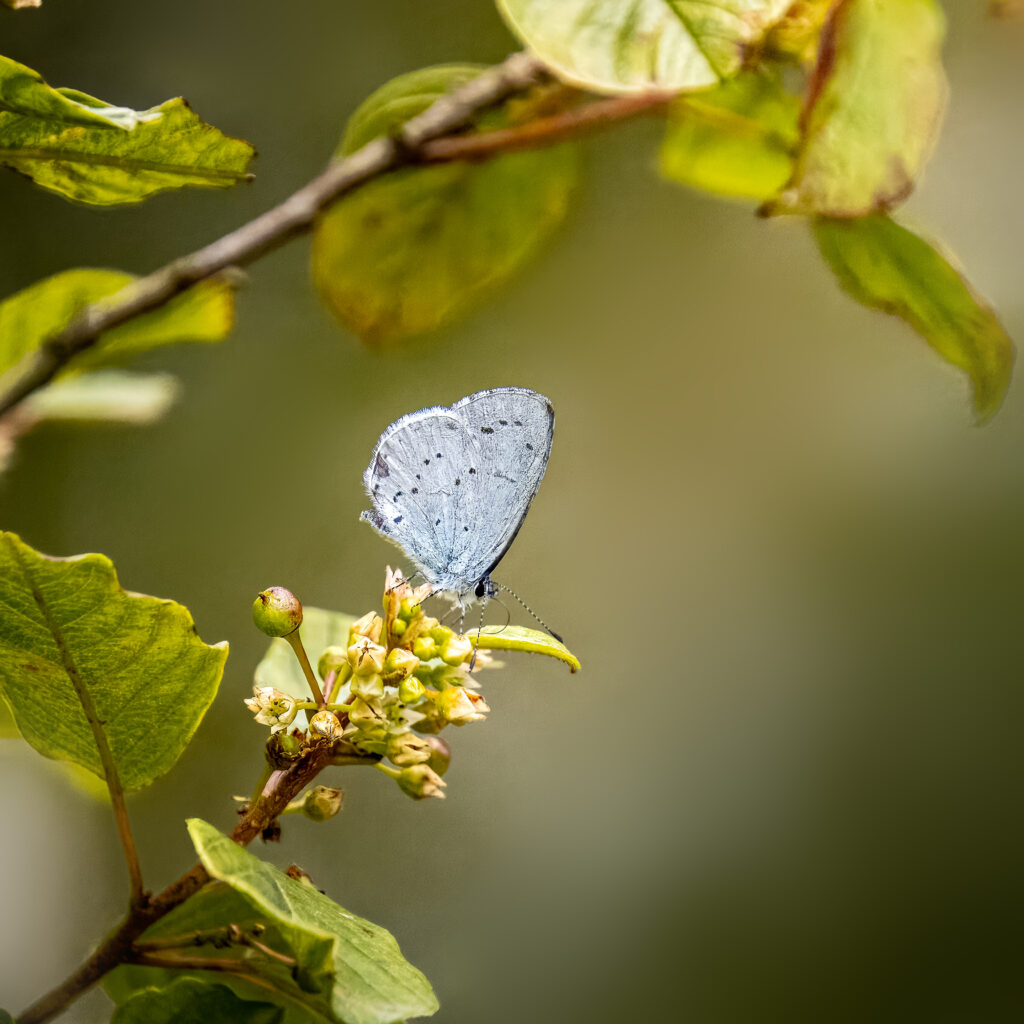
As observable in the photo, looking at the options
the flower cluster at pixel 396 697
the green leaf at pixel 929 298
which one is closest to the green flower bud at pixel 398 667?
the flower cluster at pixel 396 697

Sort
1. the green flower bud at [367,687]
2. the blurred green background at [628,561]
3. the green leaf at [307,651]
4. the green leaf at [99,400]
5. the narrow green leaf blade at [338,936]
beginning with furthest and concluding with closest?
the blurred green background at [628,561] → the green leaf at [99,400] → the green leaf at [307,651] → the green flower bud at [367,687] → the narrow green leaf blade at [338,936]

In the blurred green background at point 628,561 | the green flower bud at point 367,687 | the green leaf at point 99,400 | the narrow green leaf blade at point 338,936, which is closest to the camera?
the narrow green leaf blade at point 338,936

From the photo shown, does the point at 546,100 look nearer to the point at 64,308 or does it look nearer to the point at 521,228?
the point at 521,228

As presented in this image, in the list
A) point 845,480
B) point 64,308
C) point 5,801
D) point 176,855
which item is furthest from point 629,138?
point 176,855

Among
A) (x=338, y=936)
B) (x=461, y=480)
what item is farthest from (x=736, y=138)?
(x=338, y=936)

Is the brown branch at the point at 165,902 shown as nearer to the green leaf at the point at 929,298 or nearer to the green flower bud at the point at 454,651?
the green flower bud at the point at 454,651

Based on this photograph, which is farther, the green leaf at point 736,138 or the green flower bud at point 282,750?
the green leaf at point 736,138
